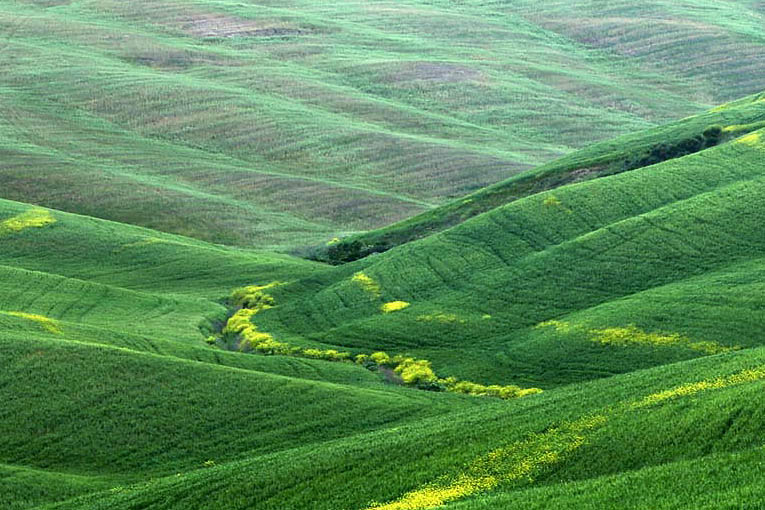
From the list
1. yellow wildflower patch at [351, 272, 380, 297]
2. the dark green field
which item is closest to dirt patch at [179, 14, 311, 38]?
the dark green field

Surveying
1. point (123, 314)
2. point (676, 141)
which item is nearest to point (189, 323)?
point (123, 314)

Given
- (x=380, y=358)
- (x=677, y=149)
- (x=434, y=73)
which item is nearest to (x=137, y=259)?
(x=380, y=358)

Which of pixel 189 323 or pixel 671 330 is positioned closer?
pixel 671 330

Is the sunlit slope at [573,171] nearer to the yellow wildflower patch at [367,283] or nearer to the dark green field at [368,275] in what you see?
the dark green field at [368,275]

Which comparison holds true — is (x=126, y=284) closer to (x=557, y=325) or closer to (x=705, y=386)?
(x=557, y=325)

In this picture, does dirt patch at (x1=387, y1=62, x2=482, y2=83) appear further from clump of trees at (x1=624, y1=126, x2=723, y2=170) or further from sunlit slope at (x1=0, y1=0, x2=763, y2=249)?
clump of trees at (x1=624, y1=126, x2=723, y2=170)

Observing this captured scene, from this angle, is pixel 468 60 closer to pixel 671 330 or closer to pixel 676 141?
pixel 676 141

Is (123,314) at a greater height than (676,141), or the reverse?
(676,141)
